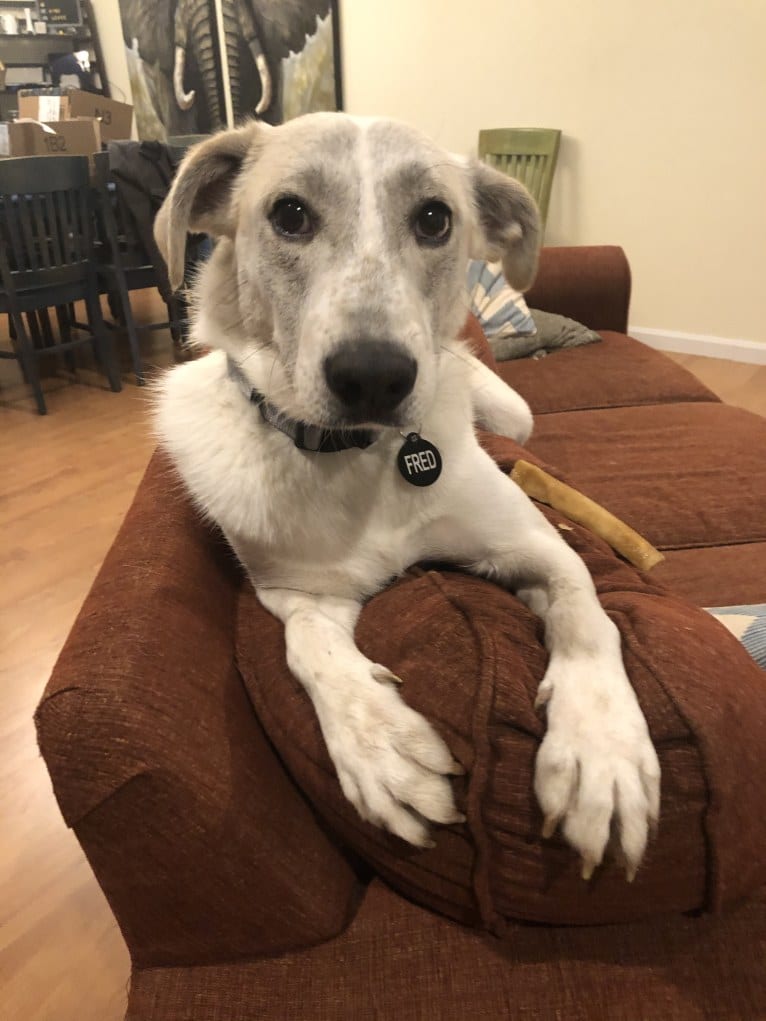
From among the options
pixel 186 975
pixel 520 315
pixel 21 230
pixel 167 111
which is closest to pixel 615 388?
pixel 520 315

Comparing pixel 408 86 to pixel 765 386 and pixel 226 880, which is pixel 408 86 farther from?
pixel 226 880

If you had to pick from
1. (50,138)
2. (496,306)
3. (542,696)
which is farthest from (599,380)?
(50,138)

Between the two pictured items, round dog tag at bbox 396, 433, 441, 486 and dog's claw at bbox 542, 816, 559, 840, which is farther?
round dog tag at bbox 396, 433, 441, 486

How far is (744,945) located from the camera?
905 mm

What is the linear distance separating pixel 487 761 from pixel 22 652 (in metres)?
2.06

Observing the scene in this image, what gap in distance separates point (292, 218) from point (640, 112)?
4345 mm

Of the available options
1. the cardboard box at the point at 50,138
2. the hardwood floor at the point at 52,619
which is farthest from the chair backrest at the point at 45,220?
the cardboard box at the point at 50,138

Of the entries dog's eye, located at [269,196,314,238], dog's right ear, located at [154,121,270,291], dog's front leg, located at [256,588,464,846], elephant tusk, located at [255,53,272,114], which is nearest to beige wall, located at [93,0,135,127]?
elephant tusk, located at [255,53,272,114]

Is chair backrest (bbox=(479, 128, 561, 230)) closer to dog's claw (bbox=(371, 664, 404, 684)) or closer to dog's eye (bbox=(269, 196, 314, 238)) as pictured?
dog's eye (bbox=(269, 196, 314, 238))

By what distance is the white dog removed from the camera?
3.27 feet

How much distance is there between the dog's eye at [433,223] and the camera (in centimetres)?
127

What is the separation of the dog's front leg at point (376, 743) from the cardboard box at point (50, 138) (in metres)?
5.21

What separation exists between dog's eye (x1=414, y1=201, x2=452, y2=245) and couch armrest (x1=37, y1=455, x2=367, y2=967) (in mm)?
741

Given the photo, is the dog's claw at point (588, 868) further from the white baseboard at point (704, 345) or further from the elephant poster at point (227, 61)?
the elephant poster at point (227, 61)
